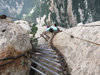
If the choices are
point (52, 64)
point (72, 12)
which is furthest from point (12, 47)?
point (72, 12)

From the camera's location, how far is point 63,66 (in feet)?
19.6

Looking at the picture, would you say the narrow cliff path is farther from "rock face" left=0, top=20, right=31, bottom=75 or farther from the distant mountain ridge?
the distant mountain ridge

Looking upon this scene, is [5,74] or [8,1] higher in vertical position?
[8,1]

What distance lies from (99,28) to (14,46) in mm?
3958

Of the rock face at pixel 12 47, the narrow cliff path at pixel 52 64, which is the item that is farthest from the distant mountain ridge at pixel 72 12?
the rock face at pixel 12 47

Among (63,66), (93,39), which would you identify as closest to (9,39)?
(63,66)

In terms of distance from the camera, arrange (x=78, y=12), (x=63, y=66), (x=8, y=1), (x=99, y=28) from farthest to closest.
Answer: (x=8, y=1), (x=78, y=12), (x=63, y=66), (x=99, y=28)

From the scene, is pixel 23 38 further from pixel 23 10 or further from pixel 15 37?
pixel 23 10

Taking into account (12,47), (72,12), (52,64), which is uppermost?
(72,12)

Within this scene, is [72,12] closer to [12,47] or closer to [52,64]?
[52,64]

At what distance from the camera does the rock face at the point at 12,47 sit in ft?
17.7

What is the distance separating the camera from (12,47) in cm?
572

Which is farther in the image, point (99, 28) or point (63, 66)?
point (63, 66)

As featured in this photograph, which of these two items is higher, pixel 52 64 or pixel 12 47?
pixel 12 47
